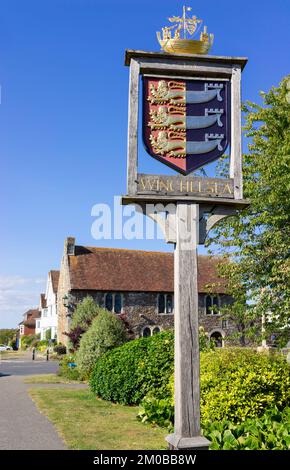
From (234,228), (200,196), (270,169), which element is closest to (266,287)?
(234,228)

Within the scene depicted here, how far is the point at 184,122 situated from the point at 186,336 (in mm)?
3292

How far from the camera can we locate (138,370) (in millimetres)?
11812

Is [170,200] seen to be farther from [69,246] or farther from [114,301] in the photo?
[69,246]

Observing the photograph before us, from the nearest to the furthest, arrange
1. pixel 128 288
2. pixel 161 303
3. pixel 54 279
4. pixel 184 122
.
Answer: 1. pixel 184 122
2. pixel 128 288
3. pixel 161 303
4. pixel 54 279

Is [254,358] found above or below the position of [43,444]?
above

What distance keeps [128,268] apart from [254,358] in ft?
107

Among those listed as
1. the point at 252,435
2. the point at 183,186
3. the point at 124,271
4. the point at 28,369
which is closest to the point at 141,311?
the point at 124,271

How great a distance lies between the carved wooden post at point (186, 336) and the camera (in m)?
6.42

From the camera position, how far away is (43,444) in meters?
7.86

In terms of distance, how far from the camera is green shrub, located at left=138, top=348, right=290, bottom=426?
832 cm

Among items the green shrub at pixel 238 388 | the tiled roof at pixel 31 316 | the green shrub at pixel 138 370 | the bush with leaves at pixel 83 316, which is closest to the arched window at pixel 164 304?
the bush with leaves at pixel 83 316

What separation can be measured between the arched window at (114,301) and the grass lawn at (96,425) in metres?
25.3
